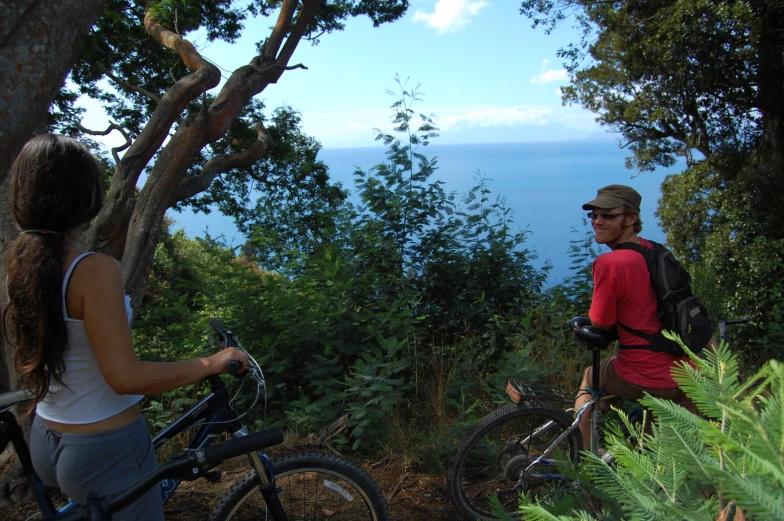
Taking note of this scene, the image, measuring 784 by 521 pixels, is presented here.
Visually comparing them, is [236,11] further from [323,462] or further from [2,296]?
[323,462]

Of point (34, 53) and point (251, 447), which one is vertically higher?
point (34, 53)

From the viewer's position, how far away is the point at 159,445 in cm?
244

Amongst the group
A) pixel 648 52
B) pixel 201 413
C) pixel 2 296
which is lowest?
pixel 201 413

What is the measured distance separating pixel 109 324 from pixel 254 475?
3.41 feet

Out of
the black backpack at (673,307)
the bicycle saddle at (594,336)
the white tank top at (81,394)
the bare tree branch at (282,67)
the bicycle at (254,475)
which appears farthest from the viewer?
the bare tree branch at (282,67)

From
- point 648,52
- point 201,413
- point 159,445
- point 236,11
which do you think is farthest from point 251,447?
point 236,11

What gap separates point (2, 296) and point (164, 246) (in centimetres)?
1020

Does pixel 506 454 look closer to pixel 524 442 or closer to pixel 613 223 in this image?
pixel 524 442

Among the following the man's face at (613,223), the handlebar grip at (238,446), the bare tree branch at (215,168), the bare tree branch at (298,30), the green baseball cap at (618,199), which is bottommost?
the handlebar grip at (238,446)

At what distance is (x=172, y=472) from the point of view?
1.71 m

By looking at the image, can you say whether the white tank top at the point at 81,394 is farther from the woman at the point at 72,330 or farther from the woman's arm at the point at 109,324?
the woman's arm at the point at 109,324

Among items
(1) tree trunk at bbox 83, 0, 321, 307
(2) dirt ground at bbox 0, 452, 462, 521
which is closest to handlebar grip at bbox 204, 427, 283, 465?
(2) dirt ground at bbox 0, 452, 462, 521

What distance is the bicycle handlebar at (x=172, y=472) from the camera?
1.62 meters

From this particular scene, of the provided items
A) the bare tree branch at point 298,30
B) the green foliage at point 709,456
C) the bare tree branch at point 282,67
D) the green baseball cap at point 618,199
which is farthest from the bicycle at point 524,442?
the bare tree branch at point 298,30
